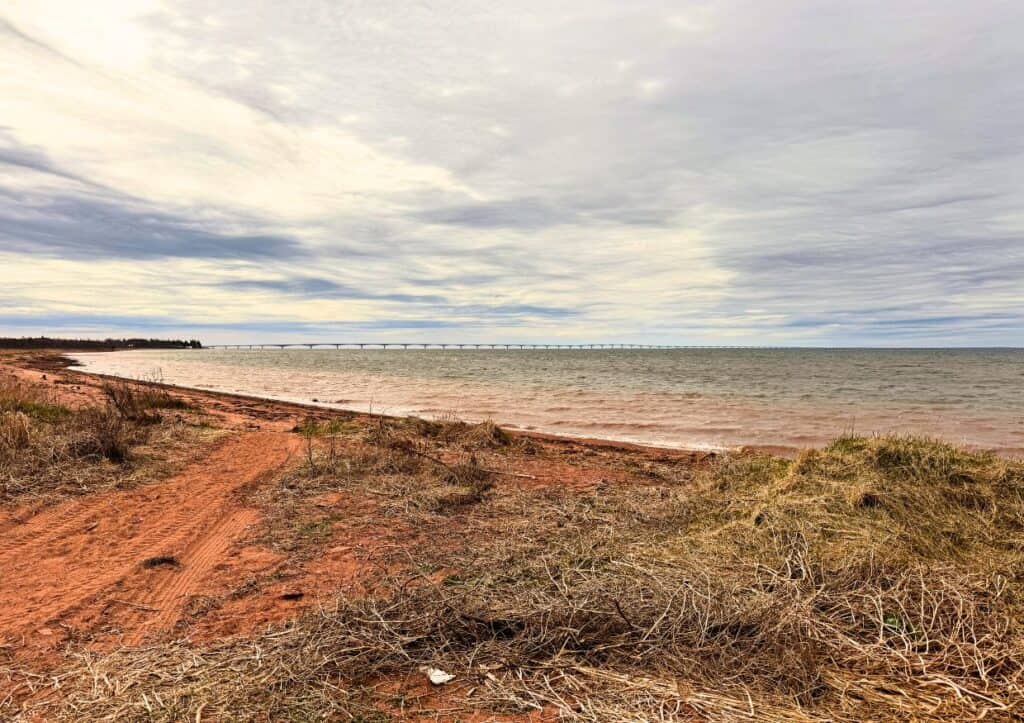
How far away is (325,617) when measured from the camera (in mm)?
3865

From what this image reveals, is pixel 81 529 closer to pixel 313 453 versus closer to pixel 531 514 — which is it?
pixel 313 453

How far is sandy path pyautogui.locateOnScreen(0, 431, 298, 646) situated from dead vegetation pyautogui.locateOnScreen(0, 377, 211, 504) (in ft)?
2.46

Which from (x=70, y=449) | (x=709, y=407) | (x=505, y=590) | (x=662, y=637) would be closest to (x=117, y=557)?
(x=505, y=590)

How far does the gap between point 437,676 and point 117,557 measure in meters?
3.94

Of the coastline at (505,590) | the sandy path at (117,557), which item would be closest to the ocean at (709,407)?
the coastline at (505,590)

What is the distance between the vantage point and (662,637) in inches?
136

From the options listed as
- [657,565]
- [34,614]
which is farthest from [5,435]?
[657,565]

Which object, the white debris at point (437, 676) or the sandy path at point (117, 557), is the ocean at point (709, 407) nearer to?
the sandy path at point (117, 557)

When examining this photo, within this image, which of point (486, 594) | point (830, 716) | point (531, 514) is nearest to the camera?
point (830, 716)

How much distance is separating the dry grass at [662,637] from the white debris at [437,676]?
59 millimetres

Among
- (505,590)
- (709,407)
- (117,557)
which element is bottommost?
(709,407)

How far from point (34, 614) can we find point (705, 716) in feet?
15.3

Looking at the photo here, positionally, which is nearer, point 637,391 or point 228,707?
point 228,707

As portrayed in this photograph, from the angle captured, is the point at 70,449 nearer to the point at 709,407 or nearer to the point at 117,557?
the point at 117,557
